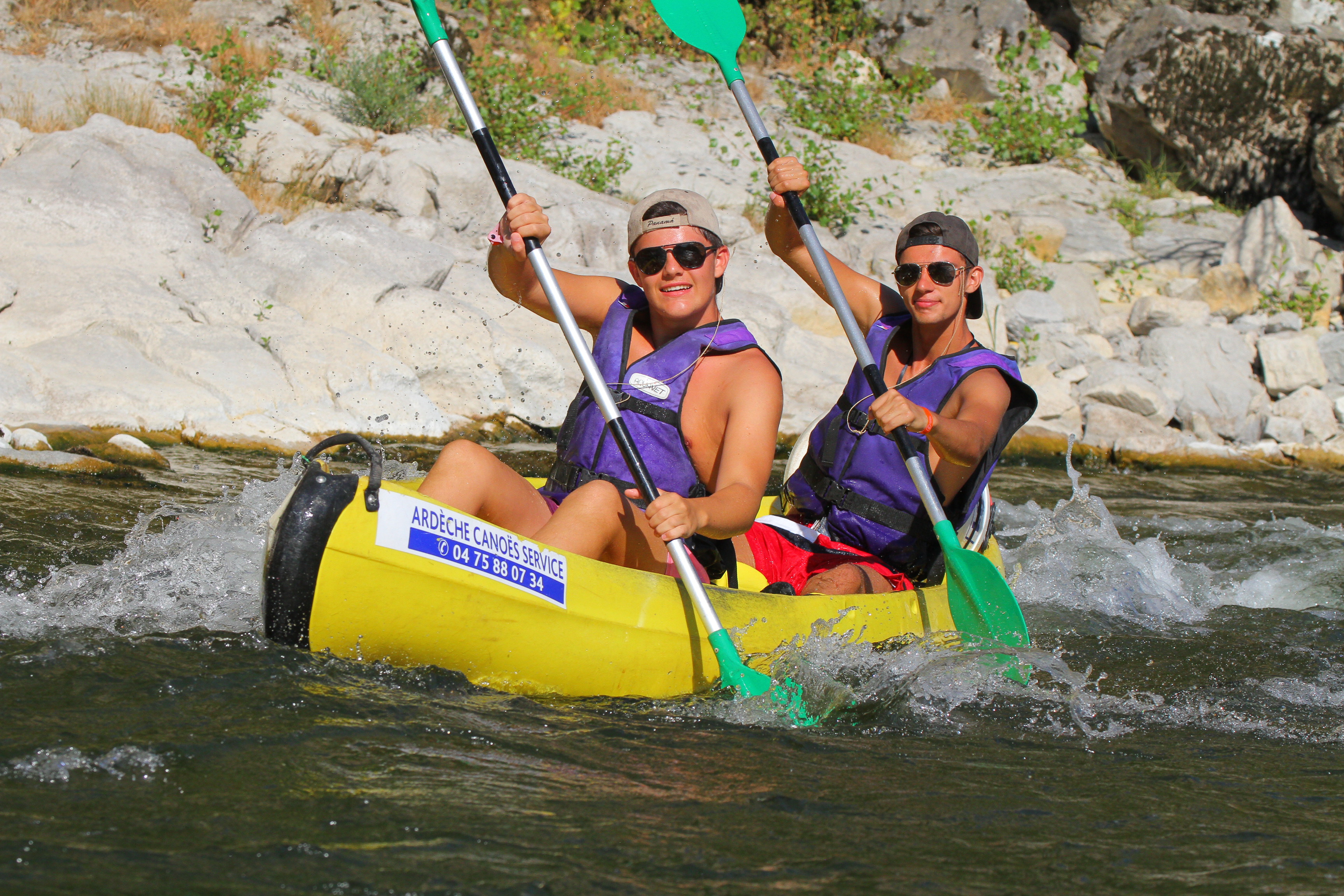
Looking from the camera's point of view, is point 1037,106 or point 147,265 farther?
point 1037,106

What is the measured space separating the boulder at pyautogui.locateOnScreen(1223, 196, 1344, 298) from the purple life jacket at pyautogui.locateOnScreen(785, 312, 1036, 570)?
7.01 meters

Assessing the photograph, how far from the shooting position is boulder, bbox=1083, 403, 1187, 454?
7402 millimetres

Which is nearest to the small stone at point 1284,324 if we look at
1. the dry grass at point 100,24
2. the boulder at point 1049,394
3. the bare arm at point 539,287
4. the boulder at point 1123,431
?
the boulder at point 1123,431

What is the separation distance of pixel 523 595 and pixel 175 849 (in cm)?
89

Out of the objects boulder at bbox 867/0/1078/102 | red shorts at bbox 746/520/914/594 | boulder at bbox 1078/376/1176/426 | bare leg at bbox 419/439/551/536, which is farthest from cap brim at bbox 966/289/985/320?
boulder at bbox 867/0/1078/102

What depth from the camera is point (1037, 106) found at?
11812 mm

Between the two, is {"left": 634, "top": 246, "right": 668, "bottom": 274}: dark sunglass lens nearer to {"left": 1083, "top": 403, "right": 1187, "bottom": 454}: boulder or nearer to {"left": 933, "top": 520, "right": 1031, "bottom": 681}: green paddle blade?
{"left": 933, "top": 520, "right": 1031, "bottom": 681}: green paddle blade

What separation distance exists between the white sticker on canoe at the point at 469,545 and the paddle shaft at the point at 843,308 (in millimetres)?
1074

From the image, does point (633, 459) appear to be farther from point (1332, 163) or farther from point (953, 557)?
point (1332, 163)

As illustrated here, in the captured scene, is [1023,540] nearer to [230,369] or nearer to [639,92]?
[230,369]

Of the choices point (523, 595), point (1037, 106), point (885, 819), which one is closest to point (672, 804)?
point (885, 819)

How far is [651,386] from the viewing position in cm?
299

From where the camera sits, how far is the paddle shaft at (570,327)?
2682 mm

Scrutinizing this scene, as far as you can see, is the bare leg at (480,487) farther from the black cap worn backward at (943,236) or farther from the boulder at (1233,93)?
the boulder at (1233,93)
